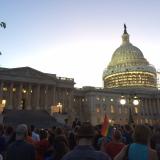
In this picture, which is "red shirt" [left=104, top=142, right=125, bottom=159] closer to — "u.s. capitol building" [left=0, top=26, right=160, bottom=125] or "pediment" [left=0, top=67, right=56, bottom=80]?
"u.s. capitol building" [left=0, top=26, right=160, bottom=125]

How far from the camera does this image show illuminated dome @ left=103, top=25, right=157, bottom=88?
125m

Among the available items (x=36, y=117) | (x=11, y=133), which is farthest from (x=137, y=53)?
(x=11, y=133)

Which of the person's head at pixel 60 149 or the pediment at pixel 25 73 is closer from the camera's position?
the person's head at pixel 60 149

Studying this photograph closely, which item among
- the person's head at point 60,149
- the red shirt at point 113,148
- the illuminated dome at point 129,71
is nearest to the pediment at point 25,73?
the illuminated dome at point 129,71

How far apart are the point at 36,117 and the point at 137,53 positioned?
88798 millimetres

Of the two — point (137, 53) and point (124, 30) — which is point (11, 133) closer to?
point (137, 53)

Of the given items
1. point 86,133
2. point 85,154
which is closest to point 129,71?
point 86,133

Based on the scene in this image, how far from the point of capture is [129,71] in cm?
12506

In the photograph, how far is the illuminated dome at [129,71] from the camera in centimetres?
12475

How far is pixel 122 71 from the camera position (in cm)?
12694

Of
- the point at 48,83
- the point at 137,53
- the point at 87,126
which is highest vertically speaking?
the point at 137,53

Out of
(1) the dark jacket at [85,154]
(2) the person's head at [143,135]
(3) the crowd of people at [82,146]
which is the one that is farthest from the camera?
(2) the person's head at [143,135]

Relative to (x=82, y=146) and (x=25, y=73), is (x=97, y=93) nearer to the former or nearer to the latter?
(x=25, y=73)

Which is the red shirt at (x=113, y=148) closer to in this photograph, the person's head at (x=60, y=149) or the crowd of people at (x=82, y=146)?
the crowd of people at (x=82, y=146)
